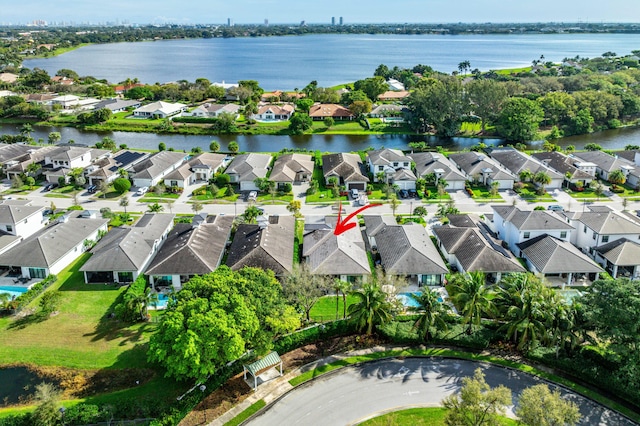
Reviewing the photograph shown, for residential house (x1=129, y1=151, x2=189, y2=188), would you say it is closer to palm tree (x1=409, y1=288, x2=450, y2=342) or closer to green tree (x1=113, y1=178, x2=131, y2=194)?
green tree (x1=113, y1=178, x2=131, y2=194)

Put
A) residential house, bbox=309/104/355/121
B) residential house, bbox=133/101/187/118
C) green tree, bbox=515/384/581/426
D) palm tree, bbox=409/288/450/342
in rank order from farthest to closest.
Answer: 1. residential house, bbox=133/101/187/118
2. residential house, bbox=309/104/355/121
3. palm tree, bbox=409/288/450/342
4. green tree, bbox=515/384/581/426

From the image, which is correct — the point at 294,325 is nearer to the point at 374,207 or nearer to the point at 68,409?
the point at 68,409

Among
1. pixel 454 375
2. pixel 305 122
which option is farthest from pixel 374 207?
pixel 305 122

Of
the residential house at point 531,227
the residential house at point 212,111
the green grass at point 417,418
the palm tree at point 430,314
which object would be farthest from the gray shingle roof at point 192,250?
the residential house at point 212,111

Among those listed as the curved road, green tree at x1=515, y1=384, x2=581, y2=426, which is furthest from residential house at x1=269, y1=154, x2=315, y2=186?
green tree at x1=515, y1=384, x2=581, y2=426

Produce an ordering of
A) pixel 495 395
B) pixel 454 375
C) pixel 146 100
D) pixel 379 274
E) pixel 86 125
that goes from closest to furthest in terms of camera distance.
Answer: pixel 495 395, pixel 454 375, pixel 379 274, pixel 86 125, pixel 146 100

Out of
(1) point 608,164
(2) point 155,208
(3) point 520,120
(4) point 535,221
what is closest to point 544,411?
(4) point 535,221

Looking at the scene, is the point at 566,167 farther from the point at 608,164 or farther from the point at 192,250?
the point at 192,250
